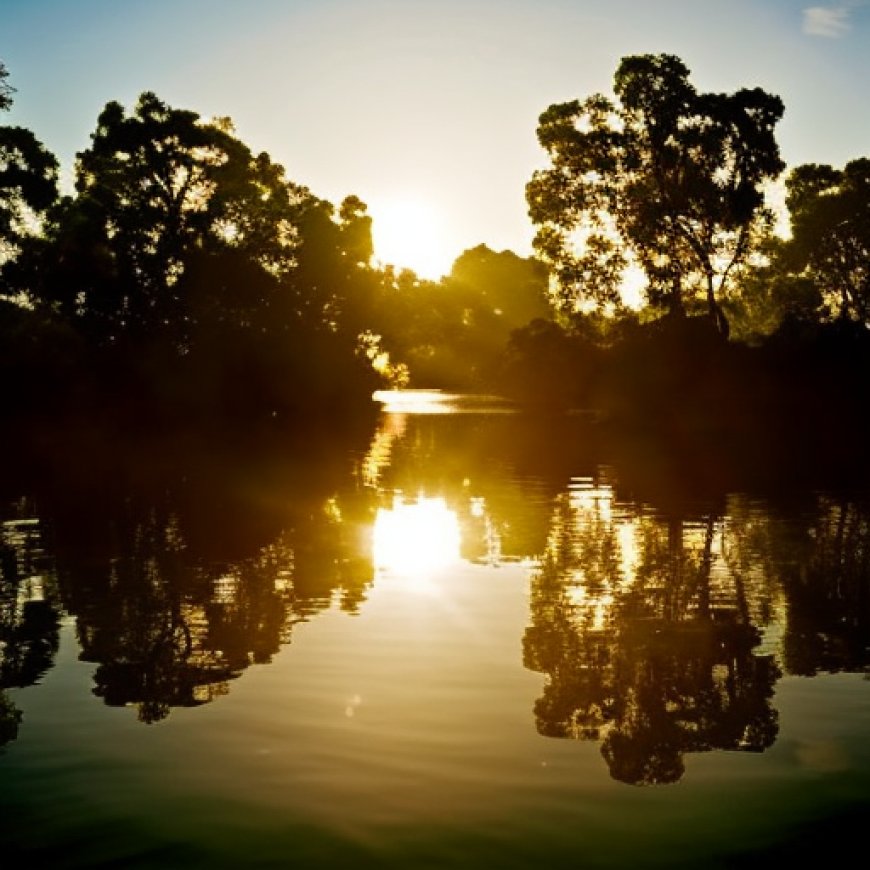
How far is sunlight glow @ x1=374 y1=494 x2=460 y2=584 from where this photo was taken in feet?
53.7

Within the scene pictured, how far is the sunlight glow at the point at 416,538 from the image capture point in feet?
53.7

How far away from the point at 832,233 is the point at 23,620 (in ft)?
262

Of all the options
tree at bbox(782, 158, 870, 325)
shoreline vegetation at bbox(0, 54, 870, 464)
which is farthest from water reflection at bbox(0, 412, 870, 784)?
tree at bbox(782, 158, 870, 325)

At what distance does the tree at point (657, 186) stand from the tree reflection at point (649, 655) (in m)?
43.6

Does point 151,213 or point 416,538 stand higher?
point 151,213

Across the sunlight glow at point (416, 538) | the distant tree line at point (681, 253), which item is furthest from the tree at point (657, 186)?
the sunlight glow at point (416, 538)

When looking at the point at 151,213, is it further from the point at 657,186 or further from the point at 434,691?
the point at 434,691

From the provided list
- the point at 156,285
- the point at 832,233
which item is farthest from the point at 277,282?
the point at 832,233

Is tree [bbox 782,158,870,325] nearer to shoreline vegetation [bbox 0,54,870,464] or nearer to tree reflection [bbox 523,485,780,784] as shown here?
shoreline vegetation [bbox 0,54,870,464]

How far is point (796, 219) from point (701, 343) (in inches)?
1119

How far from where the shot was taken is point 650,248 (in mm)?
59156

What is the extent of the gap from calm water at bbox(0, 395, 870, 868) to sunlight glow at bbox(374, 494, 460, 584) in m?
0.14

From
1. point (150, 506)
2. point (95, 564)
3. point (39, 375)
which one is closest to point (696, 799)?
point (95, 564)

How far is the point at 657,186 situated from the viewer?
5931cm
